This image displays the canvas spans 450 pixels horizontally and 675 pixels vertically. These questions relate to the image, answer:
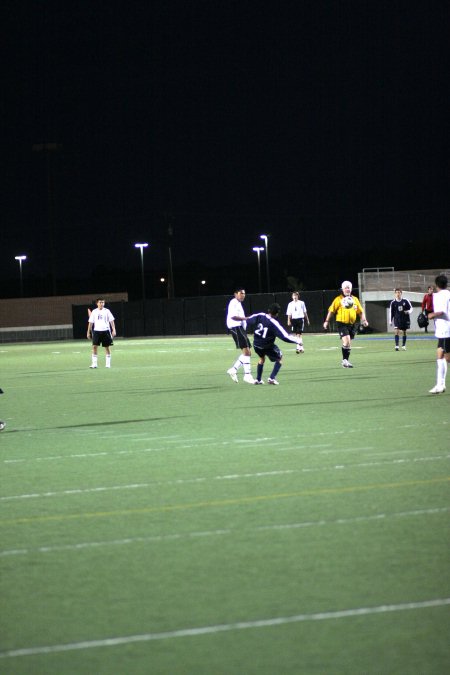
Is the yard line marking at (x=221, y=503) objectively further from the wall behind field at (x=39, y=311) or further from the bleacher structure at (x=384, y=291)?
the wall behind field at (x=39, y=311)

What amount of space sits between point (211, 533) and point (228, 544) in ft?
1.28

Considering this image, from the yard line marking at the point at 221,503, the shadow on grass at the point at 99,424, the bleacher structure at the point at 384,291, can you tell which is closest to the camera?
the yard line marking at the point at 221,503

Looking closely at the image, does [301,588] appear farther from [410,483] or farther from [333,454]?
[333,454]

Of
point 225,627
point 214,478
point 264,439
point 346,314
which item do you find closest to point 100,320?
point 346,314

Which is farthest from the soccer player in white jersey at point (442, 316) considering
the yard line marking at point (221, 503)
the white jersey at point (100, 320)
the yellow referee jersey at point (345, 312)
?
the white jersey at point (100, 320)

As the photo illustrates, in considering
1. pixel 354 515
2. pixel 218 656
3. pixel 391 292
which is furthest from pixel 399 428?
pixel 391 292

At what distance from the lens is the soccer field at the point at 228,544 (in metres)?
5.04

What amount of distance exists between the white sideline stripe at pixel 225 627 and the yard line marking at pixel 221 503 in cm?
308

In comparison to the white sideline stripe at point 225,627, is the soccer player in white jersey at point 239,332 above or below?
above

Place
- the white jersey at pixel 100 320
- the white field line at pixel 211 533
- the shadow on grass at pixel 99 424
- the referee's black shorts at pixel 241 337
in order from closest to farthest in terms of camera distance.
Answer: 1. the white field line at pixel 211 533
2. the shadow on grass at pixel 99 424
3. the referee's black shorts at pixel 241 337
4. the white jersey at pixel 100 320

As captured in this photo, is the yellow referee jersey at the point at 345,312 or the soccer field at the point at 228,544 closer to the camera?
the soccer field at the point at 228,544

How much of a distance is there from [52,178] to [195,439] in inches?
3082

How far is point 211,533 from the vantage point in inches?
300

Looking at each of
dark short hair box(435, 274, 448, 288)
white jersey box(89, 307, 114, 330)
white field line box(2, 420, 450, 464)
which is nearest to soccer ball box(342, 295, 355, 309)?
white jersey box(89, 307, 114, 330)
